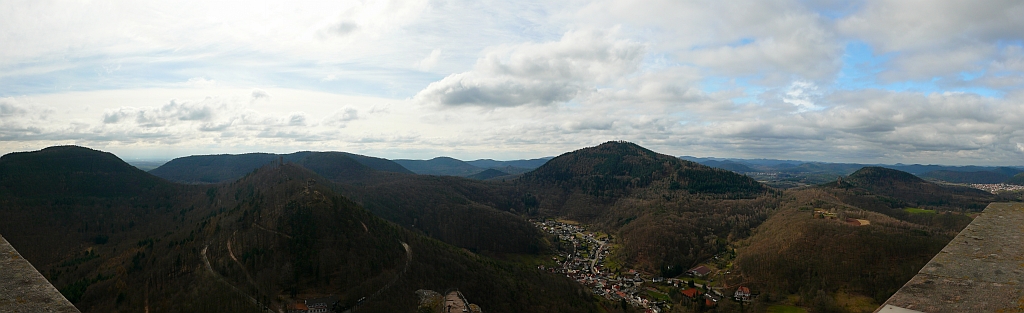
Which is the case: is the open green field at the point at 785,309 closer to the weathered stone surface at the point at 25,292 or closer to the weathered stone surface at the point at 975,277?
the weathered stone surface at the point at 975,277

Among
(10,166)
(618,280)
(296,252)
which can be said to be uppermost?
(10,166)

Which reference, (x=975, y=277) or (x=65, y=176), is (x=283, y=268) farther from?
(x=65, y=176)

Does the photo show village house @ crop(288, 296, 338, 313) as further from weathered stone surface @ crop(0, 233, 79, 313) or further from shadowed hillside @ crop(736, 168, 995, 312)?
shadowed hillside @ crop(736, 168, 995, 312)

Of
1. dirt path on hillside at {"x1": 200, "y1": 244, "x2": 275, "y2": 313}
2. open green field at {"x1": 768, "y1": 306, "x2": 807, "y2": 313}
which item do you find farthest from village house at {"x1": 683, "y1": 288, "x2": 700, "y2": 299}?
dirt path on hillside at {"x1": 200, "y1": 244, "x2": 275, "y2": 313}

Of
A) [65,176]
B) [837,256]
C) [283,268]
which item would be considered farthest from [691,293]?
[65,176]

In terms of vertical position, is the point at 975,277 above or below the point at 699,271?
above

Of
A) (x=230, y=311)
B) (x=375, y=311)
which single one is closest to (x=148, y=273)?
(x=230, y=311)

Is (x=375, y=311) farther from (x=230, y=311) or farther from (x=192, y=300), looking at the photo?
(x=192, y=300)
